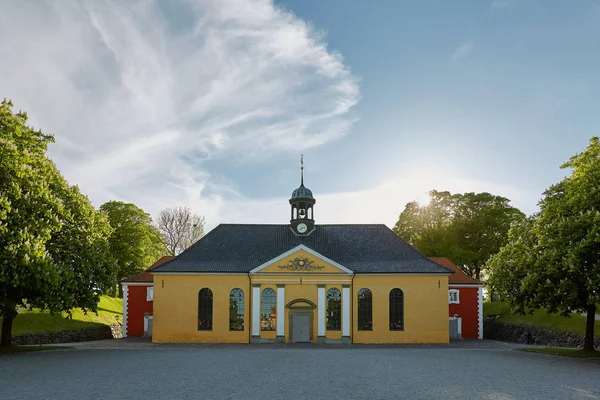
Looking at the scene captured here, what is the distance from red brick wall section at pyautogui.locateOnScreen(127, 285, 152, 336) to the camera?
42406 mm

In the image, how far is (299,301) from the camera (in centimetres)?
3588

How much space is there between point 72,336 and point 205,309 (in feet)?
32.8

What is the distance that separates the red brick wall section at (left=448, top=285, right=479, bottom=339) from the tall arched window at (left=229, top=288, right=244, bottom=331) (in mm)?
17404

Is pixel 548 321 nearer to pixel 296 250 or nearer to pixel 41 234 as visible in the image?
pixel 296 250

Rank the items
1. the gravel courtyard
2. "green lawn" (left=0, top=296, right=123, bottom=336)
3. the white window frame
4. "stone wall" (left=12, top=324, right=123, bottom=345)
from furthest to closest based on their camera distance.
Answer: the white window frame, "green lawn" (left=0, top=296, right=123, bottom=336), "stone wall" (left=12, top=324, right=123, bottom=345), the gravel courtyard

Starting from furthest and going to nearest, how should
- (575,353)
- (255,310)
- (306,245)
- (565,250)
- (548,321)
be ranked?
(306,245), (548,321), (255,310), (575,353), (565,250)

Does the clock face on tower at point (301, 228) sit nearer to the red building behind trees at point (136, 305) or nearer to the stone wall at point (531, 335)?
the red building behind trees at point (136, 305)

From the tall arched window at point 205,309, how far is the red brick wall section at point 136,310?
8387 millimetres

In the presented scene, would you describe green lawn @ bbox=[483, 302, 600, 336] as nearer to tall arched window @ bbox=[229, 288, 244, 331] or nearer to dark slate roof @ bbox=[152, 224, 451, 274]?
dark slate roof @ bbox=[152, 224, 451, 274]

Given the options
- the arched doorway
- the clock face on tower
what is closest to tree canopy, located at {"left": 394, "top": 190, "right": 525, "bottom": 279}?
the clock face on tower

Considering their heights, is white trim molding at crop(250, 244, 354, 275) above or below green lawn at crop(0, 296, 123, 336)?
above

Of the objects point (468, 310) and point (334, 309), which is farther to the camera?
point (468, 310)

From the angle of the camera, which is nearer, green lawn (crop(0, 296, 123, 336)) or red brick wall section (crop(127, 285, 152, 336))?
green lawn (crop(0, 296, 123, 336))

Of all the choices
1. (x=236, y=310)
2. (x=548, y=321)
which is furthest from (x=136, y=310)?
(x=548, y=321)
